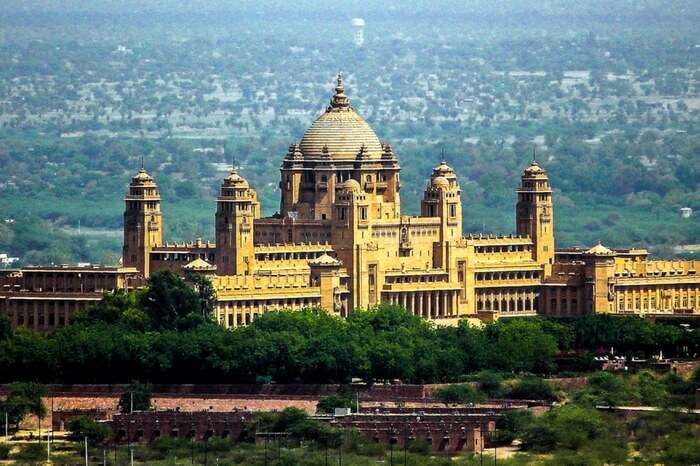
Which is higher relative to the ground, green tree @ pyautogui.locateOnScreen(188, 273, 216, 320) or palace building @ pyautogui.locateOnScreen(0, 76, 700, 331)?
palace building @ pyautogui.locateOnScreen(0, 76, 700, 331)

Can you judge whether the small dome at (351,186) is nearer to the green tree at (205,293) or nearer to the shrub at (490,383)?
the green tree at (205,293)

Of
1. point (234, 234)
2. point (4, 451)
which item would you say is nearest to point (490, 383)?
point (4, 451)

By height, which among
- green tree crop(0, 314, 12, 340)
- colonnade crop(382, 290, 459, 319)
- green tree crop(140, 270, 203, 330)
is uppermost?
colonnade crop(382, 290, 459, 319)

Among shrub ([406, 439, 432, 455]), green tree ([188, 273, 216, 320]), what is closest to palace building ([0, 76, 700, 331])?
green tree ([188, 273, 216, 320])

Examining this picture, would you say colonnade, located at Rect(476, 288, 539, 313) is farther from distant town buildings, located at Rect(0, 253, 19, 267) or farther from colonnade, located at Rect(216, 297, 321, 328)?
distant town buildings, located at Rect(0, 253, 19, 267)

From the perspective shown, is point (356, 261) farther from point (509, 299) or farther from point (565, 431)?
point (565, 431)
